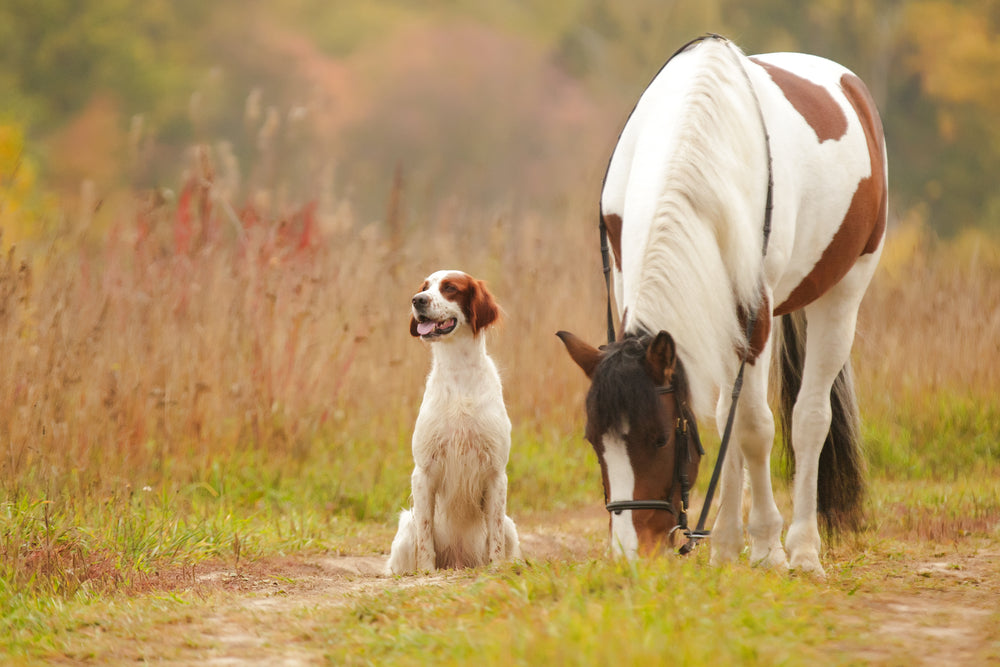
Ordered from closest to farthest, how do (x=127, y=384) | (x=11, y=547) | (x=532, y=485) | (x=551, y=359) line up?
1. (x=11, y=547)
2. (x=127, y=384)
3. (x=532, y=485)
4. (x=551, y=359)

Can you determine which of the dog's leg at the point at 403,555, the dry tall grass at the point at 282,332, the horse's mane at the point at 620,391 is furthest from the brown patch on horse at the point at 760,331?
the dry tall grass at the point at 282,332

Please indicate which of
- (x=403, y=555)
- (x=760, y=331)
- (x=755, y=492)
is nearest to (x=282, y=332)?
(x=403, y=555)

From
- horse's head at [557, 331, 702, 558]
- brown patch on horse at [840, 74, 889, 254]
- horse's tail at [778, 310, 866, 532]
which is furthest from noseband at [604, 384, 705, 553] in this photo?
horse's tail at [778, 310, 866, 532]

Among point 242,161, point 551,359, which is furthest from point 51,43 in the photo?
point 551,359

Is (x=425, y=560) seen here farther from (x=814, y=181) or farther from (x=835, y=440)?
(x=814, y=181)

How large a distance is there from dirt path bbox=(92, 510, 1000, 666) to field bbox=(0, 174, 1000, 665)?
0.02m

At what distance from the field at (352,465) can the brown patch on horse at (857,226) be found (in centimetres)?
117

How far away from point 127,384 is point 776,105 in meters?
3.90

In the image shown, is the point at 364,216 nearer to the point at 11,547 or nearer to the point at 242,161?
the point at 242,161

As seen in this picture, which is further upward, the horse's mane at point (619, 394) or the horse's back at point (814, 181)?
the horse's back at point (814, 181)

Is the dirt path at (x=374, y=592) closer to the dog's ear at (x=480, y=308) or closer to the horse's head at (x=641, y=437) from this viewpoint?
the horse's head at (x=641, y=437)

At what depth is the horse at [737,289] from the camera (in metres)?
3.42

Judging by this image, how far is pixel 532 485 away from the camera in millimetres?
7047

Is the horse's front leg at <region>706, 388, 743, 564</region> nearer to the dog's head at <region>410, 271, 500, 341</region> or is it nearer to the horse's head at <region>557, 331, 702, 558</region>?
the horse's head at <region>557, 331, 702, 558</region>
